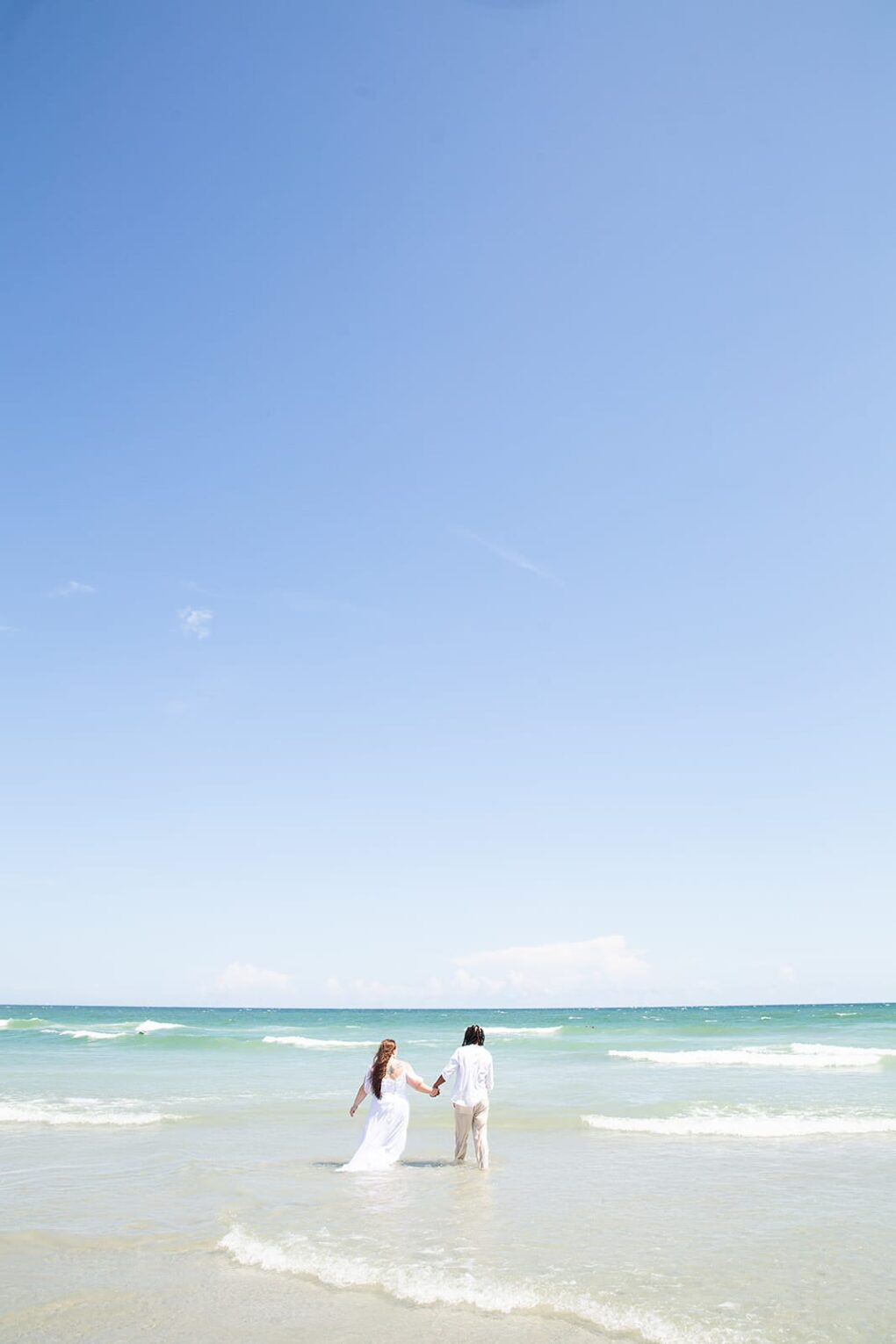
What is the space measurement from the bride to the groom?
0.99ft

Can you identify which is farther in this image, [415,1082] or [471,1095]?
[471,1095]

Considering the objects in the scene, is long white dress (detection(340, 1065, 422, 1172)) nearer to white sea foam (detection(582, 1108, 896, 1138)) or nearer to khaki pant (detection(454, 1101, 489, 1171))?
khaki pant (detection(454, 1101, 489, 1171))

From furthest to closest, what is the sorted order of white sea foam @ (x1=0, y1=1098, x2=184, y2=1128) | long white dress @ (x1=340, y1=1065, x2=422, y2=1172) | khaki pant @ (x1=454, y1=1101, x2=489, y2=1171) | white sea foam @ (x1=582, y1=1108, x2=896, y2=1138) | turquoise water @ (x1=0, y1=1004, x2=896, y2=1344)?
white sea foam @ (x1=0, y1=1098, x2=184, y2=1128), white sea foam @ (x1=582, y1=1108, x2=896, y2=1138), long white dress @ (x1=340, y1=1065, x2=422, y2=1172), khaki pant @ (x1=454, y1=1101, x2=489, y2=1171), turquoise water @ (x1=0, y1=1004, x2=896, y2=1344)

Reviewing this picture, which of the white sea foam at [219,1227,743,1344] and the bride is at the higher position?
the bride

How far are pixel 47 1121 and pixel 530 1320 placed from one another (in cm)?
1147

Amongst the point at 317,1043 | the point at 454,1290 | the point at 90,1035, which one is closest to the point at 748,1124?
the point at 454,1290

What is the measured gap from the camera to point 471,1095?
10266 millimetres

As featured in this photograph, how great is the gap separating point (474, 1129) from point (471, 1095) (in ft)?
1.29

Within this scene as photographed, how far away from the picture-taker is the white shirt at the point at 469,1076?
10266 mm

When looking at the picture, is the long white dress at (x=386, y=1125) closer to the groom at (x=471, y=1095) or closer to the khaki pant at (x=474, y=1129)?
the groom at (x=471, y=1095)

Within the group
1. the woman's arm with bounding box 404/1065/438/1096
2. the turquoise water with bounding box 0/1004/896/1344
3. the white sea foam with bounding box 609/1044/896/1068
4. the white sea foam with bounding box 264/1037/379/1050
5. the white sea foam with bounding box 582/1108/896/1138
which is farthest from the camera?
the white sea foam with bounding box 264/1037/379/1050

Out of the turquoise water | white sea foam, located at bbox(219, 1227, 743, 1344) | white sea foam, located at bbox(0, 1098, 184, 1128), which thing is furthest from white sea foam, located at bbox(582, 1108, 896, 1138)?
white sea foam, located at bbox(219, 1227, 743, 1344)

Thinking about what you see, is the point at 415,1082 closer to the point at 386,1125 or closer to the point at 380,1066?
the point at 380,1066

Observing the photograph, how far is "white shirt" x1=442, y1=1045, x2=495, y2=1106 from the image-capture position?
1027cm
